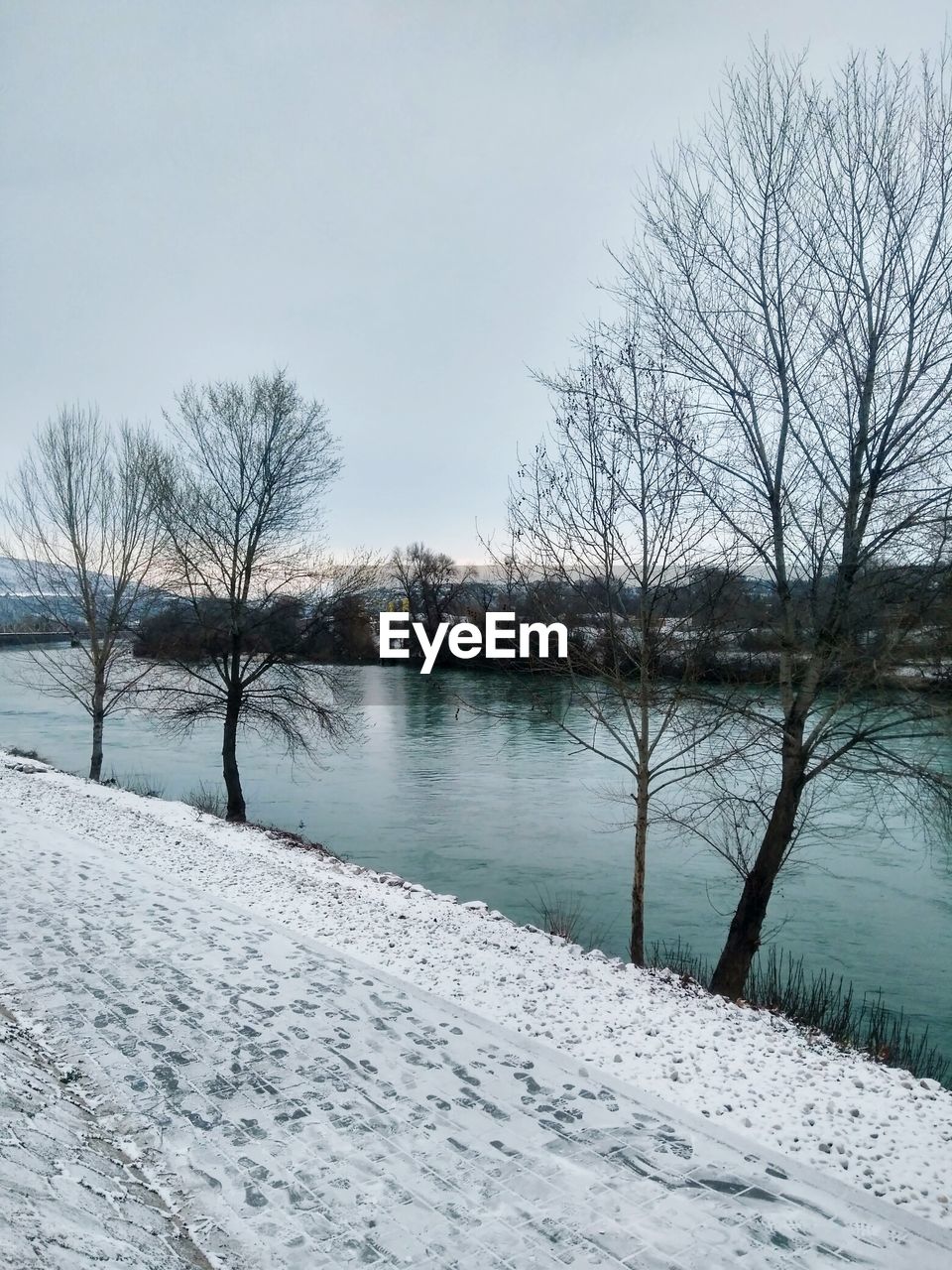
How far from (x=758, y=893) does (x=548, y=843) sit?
24.3ft

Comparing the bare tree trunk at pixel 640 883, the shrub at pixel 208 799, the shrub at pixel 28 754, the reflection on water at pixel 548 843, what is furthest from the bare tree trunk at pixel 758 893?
the shrub at pixel 28 754

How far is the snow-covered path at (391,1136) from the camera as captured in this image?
3600 mm

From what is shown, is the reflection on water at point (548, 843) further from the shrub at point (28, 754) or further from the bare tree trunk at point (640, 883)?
the bare tree trunk at point (640, 883)

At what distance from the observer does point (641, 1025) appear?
5848mm

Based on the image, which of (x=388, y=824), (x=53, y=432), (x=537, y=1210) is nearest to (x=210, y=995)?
(x=537, y=1210)

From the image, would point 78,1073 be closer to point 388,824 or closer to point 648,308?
point 648,308

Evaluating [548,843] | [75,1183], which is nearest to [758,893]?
[75,1183]

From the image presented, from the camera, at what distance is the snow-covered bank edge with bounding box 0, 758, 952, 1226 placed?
450cm

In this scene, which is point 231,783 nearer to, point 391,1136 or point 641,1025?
point 641,1025

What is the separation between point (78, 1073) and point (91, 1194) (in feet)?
4.71

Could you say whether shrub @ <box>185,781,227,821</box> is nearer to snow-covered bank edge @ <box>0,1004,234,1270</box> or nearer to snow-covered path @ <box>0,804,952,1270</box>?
snow-covered path @ <box>0,804,952,1270</box>

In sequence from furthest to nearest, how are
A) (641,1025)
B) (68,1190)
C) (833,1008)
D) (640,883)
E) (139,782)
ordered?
(139,782), (640,883), (833,1008), (641,1025), (68,1190)

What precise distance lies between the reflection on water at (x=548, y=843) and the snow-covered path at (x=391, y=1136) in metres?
3.75

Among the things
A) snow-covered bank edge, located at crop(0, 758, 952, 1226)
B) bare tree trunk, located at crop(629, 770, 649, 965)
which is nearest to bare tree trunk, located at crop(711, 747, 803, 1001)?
bare tree trunk, located at crop(629, 770, 649, 965)
